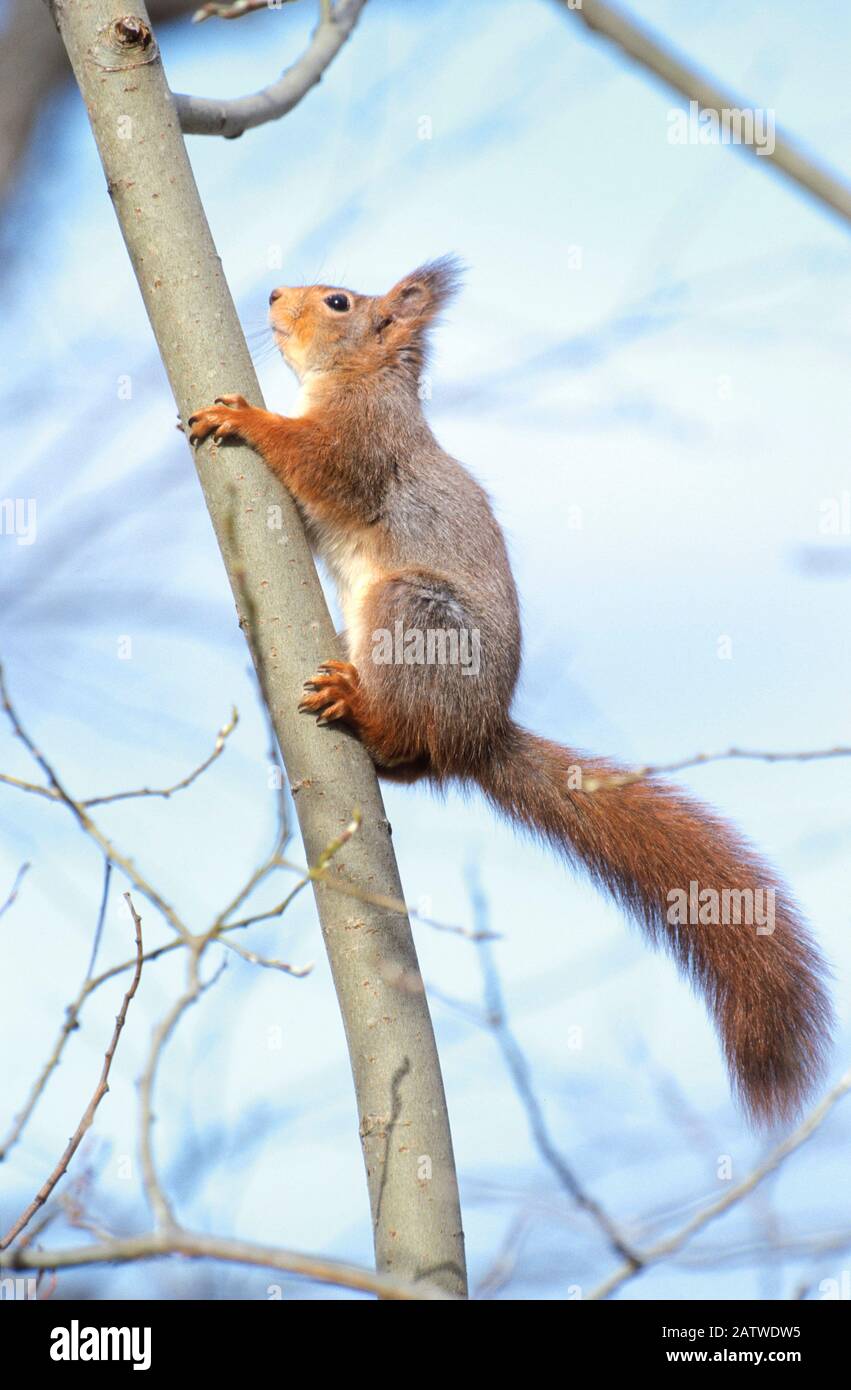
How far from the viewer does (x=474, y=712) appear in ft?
11.2

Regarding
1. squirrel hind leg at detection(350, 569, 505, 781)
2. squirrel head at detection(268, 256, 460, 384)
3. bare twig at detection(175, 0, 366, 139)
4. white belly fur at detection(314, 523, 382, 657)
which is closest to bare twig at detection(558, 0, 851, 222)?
bare twig at detection(175, 0, 366, 139)

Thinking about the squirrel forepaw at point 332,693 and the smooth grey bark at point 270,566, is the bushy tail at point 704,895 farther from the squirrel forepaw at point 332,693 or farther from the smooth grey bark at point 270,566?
the smooth grey bark at point 270,566

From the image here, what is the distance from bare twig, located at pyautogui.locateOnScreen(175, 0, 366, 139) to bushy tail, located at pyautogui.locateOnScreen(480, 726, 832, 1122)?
5.26 feet

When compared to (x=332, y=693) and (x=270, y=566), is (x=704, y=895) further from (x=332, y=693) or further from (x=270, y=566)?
(x=270, y=566)

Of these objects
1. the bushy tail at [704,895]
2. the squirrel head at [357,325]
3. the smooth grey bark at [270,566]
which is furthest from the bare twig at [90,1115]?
the squirrel head at [357,325]

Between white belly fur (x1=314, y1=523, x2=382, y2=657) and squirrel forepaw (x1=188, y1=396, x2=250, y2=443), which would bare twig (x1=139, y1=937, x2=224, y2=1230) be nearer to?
squirrel forepaw (x1=188, y1=396, x2=250, y2=443)

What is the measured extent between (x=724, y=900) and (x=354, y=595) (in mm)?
1228

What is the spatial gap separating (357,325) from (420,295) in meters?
0.25

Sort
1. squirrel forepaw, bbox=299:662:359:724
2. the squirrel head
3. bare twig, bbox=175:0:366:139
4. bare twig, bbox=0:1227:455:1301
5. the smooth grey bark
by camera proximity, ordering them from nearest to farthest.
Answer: bare twig, bbox=0:1227:455:1301, the smooth grey bark, squirrel forepaw, bbox=299:662:359:724, bare twig, bbox=175:0:366:139, the squirrel head

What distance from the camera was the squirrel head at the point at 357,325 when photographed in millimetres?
4121

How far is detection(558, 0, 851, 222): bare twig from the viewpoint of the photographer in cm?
145

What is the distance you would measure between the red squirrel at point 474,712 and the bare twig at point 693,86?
121 centimetres

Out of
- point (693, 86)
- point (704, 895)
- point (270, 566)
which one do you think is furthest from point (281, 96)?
point (704, 895)
